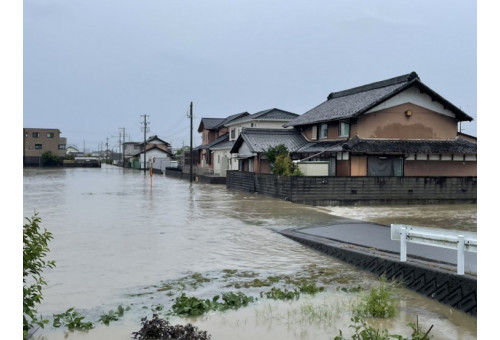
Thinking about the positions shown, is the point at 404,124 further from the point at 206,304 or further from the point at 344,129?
the point at 206,304

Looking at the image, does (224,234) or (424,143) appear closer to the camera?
(224,234)

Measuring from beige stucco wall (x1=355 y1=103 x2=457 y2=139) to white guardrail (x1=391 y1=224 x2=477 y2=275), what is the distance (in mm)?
21195

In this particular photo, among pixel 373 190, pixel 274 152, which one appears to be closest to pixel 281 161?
pixel 274 152

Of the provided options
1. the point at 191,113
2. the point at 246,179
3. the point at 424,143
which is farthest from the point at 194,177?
the point at 424,143

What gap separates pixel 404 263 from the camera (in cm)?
884

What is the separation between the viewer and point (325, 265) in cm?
1082

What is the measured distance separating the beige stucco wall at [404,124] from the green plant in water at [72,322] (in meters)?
24.5

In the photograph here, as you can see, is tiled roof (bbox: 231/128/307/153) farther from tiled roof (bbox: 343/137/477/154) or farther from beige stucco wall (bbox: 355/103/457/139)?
tiled roof (bbox: 343/137/477/154)

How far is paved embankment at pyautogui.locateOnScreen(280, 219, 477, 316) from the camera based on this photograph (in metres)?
7.47

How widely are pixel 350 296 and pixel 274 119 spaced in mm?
41408

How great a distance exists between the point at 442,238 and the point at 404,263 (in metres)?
1.24

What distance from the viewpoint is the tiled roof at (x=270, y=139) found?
115 feet

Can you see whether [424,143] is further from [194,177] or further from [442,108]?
[194,177]

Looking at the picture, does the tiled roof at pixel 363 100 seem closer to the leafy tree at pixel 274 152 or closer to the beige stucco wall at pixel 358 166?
the beige stucco wall at pixel 358 166
